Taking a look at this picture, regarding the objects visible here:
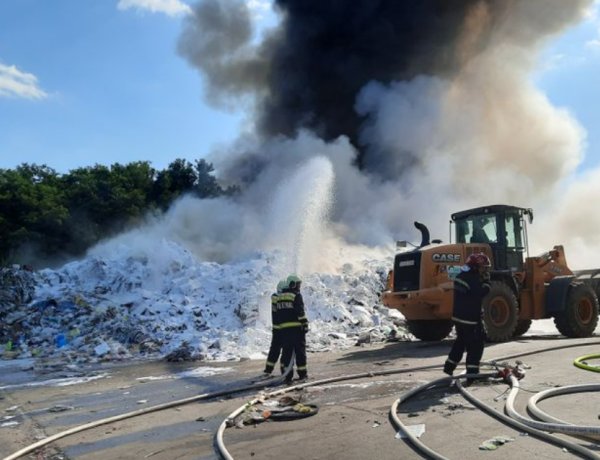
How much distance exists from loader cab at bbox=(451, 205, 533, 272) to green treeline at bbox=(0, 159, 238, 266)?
1821 cm

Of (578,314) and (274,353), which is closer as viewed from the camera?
(274,353)

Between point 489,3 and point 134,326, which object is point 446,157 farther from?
point 134,326

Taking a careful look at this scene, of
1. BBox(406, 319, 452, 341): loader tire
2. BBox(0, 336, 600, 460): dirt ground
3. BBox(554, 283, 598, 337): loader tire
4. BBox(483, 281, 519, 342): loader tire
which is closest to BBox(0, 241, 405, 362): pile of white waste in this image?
BBox(406, 319, 452, 341): loader tire

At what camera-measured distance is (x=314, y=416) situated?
18.7 feet

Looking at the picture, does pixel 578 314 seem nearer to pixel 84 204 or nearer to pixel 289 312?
pixel 289 312

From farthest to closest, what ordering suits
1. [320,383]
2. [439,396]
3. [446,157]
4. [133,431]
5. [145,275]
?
[446,157] < [145,275] < [320,383] < [439,396] < [133,431]

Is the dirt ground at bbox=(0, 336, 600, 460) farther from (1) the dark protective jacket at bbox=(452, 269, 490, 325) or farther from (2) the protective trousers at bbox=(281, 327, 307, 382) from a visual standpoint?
(1) the dark protective jacket at bbox=(452, 269, 490, 325)

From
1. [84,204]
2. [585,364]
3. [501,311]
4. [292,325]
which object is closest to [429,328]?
[501,311]

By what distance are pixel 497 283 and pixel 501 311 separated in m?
0.53

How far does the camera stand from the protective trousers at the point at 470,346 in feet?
22.5

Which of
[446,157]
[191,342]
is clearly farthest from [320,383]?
[446,157]

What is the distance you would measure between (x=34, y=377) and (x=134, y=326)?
3789mm

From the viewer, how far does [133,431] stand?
5590 mm

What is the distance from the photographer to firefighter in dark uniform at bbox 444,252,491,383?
6.87 m
